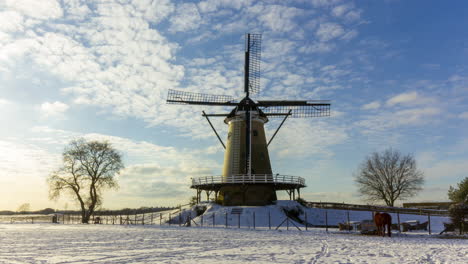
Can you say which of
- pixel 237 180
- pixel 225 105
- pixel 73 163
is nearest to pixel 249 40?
pixel 225 105

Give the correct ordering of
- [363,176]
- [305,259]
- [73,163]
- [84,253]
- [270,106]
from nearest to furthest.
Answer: [305,259] < [84,253] < [270,106] < [73,163] < [363,176]

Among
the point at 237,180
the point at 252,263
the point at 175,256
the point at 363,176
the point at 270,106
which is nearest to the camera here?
the point at 252,263

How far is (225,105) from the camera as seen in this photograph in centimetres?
4200

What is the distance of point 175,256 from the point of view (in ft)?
40.5

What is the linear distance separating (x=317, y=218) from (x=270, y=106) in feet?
42.9

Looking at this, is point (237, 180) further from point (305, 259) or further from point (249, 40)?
point (305, 259)

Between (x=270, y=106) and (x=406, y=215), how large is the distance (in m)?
20.4

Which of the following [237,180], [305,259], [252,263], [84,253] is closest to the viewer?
[252,263]

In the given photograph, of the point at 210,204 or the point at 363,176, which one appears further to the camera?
the point at 363,176

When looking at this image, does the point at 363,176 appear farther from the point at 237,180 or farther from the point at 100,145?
the point at 100,145

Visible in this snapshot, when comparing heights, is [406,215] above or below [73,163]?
below

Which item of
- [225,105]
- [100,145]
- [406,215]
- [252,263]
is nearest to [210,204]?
[225,105]

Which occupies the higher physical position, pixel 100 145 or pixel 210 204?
pixel 100 145

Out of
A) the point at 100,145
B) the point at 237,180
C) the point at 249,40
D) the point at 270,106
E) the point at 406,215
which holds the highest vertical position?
the point at 249,40
